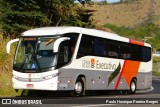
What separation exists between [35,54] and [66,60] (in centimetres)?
143

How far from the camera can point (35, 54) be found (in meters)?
20.7

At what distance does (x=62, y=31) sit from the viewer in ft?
69.1

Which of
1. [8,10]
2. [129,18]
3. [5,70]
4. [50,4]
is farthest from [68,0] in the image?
[129,18]

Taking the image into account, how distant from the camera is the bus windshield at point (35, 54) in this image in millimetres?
20453

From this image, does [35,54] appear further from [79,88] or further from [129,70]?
[129,70]

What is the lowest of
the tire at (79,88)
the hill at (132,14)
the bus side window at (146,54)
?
the tire at (79,88)

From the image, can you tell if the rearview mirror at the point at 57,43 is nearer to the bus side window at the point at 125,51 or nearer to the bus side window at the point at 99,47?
the bus side window at the point at 99,47

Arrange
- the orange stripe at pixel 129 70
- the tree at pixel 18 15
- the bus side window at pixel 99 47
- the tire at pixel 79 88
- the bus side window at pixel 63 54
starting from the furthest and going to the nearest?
the tree at pixel 18 15 → the orange stripe at pixel 129 70 → the bus side window at pixel 99 47 → the tire at pixel 79 88 → the bus side window at pixel 63 54

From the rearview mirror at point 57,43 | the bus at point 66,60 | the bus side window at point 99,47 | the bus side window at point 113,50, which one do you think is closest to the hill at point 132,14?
the bus side window at point 113,50

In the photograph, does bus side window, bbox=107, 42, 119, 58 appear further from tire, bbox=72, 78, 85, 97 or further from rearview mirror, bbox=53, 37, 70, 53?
rearview mirror, bbox=53, 37, 70, 53

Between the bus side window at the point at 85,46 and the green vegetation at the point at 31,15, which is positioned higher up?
the green vegetation at the point at 31,15

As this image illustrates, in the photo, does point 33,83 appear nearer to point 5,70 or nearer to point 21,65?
point 21,65

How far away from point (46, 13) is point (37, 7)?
2.71 meters

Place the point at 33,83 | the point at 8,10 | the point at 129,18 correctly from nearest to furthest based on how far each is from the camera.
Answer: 1. the point at 33,83
2. the point at 8,10
3. the point at 129,18
